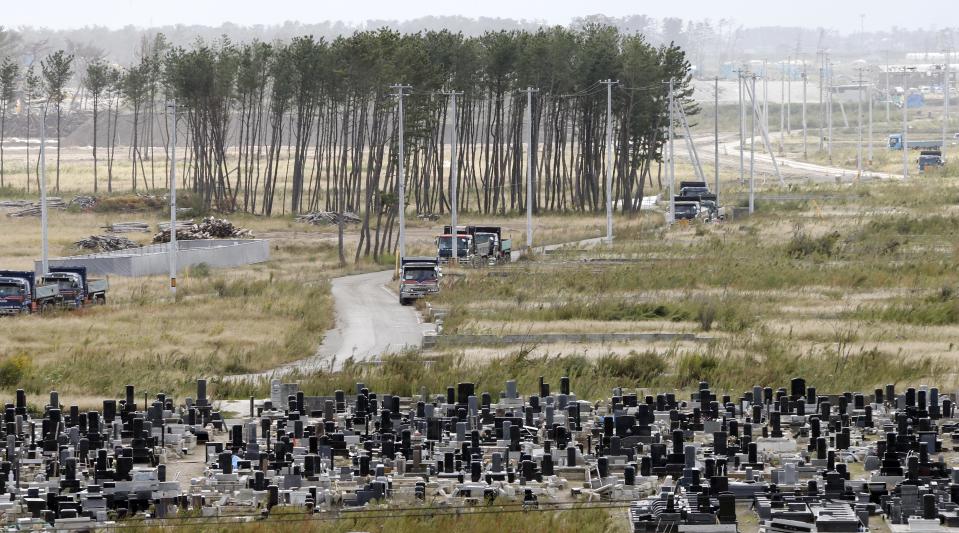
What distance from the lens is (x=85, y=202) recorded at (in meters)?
101

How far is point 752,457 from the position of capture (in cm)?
2312

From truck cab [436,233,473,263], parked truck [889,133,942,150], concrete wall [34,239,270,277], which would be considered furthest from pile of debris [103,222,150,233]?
parked truck [889,133,942,150]

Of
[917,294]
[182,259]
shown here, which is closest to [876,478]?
[917,294]

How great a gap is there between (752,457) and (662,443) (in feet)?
5.86

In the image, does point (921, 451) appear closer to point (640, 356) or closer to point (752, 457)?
point (752, 457)

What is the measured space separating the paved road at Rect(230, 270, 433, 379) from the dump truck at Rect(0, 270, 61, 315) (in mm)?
8212

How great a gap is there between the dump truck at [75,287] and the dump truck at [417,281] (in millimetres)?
8955

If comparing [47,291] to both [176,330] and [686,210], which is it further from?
[686,210]

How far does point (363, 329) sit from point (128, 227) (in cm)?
4473

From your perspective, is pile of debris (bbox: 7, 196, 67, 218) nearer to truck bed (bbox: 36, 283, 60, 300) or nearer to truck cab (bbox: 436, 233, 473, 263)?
truck cab (bbox: 436, 233, 473, 263)

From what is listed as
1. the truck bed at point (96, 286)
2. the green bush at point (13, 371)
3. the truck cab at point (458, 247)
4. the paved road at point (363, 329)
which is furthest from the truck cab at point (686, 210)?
the green bush at point (13, 371)

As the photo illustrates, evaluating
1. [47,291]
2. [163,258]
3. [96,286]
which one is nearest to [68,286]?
[47,291]

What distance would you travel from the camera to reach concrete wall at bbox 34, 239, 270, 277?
2382 inches

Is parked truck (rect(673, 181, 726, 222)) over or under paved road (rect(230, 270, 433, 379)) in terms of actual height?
over
